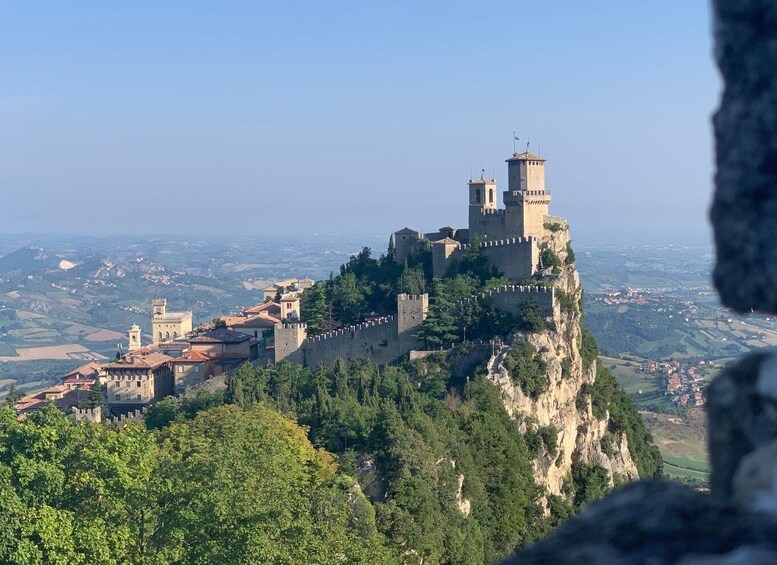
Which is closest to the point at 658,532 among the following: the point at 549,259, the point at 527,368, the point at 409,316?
the point at 527,368

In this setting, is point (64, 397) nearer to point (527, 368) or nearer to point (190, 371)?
point (190, 371)

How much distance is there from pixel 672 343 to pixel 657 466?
111 metres

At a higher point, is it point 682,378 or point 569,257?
point 569,257

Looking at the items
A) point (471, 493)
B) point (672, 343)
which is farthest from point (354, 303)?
point (672, 343)

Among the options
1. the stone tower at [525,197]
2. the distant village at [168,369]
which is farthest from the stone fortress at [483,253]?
the distant village at [168,369]

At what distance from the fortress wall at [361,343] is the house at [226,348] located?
8126mm

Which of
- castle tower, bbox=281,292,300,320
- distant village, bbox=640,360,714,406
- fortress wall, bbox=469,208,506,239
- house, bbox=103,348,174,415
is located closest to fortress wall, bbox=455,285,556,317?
fortress wall, bbox=469,208,506,239

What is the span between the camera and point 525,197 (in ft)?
172

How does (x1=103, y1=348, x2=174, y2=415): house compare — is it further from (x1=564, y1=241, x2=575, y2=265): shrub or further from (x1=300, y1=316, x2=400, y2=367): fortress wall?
(x1=564, y1=241, x2=575, y2=265): shrub

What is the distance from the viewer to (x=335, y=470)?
34.6 meters

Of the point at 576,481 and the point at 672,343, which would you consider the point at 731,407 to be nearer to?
the point at 576,481

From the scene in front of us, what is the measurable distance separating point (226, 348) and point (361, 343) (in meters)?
13.1

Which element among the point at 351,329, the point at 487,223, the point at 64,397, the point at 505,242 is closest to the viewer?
the point at 351,329

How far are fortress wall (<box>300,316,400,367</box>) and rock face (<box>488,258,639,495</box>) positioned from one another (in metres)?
6.08
